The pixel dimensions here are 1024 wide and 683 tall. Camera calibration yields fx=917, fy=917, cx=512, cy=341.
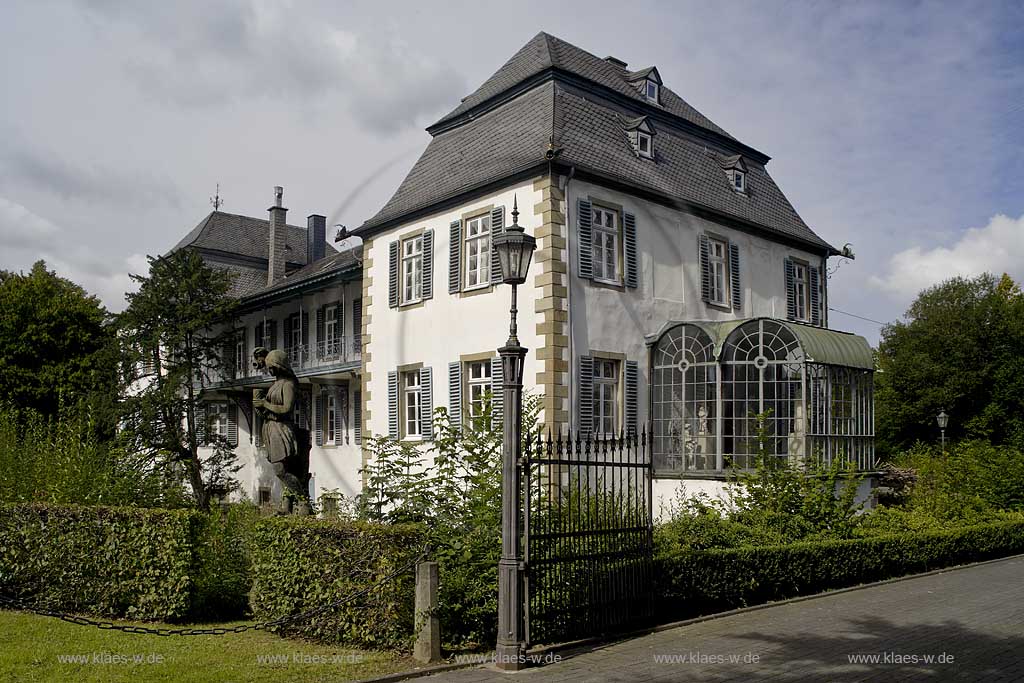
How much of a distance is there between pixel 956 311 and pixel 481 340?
28424 mm

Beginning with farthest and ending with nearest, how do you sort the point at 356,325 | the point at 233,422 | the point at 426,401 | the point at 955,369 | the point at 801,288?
the point at 955,369 < the point at 233,422 < the point at 356,325 < the point at 801,288 < the point at 426,401

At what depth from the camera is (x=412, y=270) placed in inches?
808

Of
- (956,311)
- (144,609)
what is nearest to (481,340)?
(144,609)

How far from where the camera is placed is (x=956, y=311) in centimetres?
3888

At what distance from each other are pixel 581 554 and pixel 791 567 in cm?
415

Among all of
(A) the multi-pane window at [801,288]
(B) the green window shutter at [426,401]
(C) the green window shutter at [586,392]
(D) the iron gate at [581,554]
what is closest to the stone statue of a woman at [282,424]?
(D) the iron gate at [581,554]

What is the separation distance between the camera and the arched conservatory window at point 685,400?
17672mm

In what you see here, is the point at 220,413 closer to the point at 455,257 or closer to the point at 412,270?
the point at 412,270

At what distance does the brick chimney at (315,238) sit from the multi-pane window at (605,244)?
1839cm

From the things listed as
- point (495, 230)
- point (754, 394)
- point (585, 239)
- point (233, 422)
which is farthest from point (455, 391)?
point (233, 422)

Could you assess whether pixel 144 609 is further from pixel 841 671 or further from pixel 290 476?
pixel 841 671

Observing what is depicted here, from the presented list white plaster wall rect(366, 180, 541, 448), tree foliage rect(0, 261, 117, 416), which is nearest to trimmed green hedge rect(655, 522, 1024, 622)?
white plaster wall rect(366, 180, 541, 448)

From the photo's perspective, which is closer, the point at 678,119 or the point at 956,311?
the point at 678,119

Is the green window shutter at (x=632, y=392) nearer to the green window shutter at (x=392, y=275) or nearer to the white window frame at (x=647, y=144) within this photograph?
the white window frame at (x=647, y=144)
